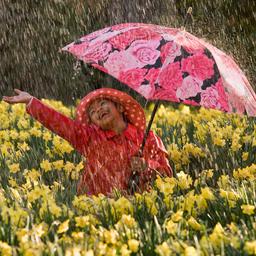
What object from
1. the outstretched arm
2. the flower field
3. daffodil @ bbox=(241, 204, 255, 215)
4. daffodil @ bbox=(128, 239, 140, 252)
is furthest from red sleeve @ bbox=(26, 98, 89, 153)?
daffodil @ bbox=(128, 239, 140, 252)

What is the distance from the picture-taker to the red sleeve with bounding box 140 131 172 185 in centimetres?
424

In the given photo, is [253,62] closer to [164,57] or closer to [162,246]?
[164,57]

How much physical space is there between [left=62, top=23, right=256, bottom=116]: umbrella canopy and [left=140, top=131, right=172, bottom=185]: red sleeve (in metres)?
0.51

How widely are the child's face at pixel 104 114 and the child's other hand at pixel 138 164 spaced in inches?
8.6

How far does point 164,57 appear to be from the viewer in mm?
3887

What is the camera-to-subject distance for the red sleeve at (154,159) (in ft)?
13.9

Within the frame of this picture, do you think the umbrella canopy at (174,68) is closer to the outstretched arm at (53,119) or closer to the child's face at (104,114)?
the child's face at (104,114)

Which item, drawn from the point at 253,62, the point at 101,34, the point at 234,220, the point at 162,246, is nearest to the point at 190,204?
the point at 234,220

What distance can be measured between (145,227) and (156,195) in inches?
12.3

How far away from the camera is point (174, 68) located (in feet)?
12.6

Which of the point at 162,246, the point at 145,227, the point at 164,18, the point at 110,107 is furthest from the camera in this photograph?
the point at 164,18

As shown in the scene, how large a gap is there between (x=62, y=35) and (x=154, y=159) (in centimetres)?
644

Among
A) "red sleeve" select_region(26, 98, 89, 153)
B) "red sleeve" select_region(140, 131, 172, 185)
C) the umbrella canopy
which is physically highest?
the umbrella canopy

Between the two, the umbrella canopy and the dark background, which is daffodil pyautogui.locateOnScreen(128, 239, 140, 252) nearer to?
the umbrella canopy
